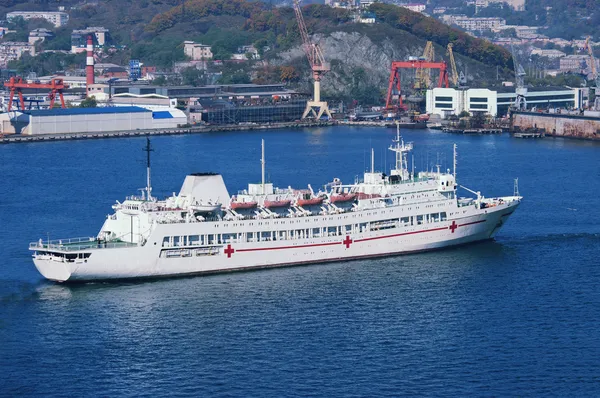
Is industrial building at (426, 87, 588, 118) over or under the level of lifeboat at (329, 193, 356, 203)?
over

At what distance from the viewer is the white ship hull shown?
2798cm

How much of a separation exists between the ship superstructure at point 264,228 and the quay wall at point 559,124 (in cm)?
3271

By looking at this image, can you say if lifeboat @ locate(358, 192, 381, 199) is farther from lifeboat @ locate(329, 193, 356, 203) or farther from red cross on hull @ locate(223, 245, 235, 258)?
red cross on hull @ locate(223, 245, 235, 258)

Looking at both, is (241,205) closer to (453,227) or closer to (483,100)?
(453,227)

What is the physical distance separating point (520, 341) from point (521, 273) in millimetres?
5706

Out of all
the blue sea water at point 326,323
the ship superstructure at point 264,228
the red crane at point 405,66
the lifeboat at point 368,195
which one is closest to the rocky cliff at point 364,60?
the red crane at point 405,66

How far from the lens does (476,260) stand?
31.2m

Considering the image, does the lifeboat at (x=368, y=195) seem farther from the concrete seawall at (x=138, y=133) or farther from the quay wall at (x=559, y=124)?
the quay wall at (x=559, y=124)

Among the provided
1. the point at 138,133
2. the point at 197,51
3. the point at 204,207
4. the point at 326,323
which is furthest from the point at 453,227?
the point at 197,51

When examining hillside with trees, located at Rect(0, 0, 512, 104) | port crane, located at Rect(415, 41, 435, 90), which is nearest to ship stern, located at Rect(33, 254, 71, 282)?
port crane, located at Rect(415, 41, 435, 90)

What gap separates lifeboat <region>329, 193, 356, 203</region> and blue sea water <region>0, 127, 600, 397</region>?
1.71 meters

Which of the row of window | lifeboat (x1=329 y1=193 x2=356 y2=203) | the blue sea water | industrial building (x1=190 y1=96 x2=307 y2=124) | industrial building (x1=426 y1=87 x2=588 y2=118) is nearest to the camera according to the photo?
the blue sea water

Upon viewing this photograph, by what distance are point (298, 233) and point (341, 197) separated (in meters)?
1.81

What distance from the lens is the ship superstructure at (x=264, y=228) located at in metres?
28.3
